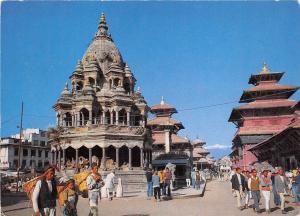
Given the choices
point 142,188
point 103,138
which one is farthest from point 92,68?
point 142,188

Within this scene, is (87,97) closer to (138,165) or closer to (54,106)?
(54,106)

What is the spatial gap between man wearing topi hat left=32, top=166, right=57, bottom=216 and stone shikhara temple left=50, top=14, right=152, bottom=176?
25742 mm

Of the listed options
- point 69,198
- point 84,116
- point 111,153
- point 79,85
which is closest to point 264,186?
point 69,198

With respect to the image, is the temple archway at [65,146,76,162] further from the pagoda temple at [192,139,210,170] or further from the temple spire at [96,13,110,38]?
the pagoda temple at [192,139,210,170]

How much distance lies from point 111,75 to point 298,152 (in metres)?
21.9

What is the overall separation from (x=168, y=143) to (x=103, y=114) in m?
15.2

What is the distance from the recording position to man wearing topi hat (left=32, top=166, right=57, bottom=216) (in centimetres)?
824

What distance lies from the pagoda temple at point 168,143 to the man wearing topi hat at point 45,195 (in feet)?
111

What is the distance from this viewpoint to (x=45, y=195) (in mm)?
8453

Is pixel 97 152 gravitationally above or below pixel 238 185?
above

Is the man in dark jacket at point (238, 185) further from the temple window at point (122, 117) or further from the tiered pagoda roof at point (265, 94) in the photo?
the tiered pagoda roof at point (265, 94)

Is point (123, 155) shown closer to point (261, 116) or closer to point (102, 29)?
point (102, 29)

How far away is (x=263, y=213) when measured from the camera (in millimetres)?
14523

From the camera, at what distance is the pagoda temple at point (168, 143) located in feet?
147
